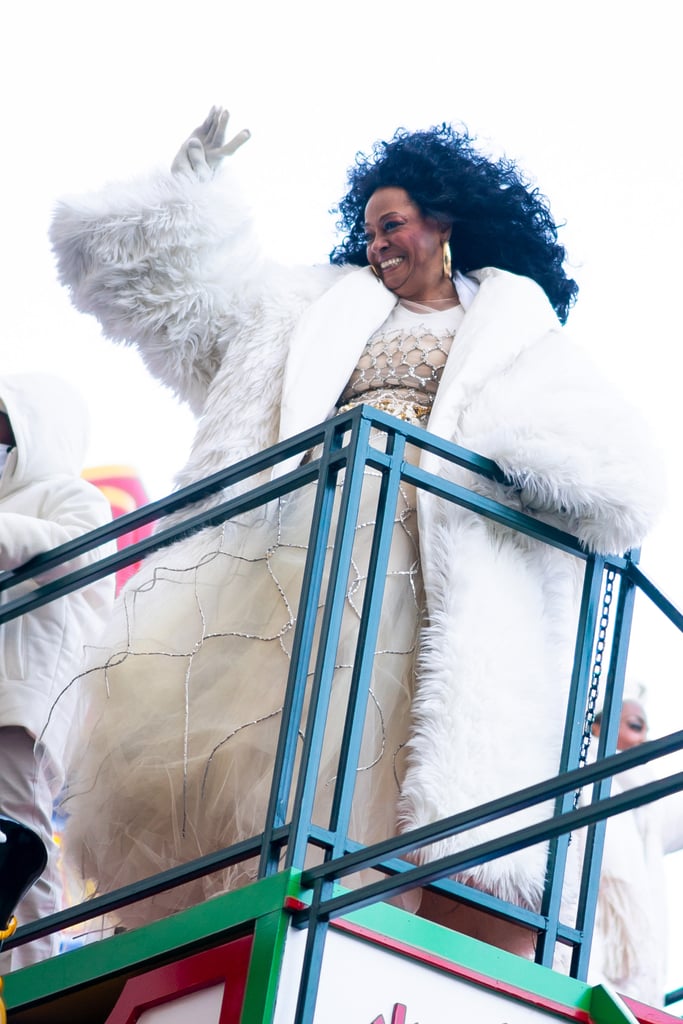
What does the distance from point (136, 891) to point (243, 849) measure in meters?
0.27

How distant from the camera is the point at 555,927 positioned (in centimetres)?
267

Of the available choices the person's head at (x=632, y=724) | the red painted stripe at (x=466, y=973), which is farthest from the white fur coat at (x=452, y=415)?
the person's head at (x=632, y=724)

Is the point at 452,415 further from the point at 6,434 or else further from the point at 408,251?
the point at 6,434

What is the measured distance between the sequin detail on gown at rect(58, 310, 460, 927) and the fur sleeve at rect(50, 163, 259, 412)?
768 mm

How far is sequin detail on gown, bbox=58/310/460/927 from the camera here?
2.79m

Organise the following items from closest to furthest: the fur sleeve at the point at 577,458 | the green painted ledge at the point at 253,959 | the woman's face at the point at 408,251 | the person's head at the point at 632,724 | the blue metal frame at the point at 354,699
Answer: the blue metal frame at the point at 354,699 < the green painted ledge at the point at 253,959 < the fur sleeve at the point at 577,458 < the woman's face at the point at 408,251 < the person's head at the point at 632,724

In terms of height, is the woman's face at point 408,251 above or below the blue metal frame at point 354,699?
above

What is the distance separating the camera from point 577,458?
2.92 metres

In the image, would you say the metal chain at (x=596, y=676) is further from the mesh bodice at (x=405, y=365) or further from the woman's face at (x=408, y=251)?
the woman's face at (x=408, y=251)

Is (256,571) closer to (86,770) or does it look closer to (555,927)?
(86,770)

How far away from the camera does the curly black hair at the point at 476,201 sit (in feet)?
12.3

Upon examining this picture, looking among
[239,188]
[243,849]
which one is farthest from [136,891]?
[239,188]

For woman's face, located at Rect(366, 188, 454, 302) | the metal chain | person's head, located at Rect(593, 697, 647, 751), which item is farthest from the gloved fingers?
person's head, located at Rect(593, 697, 647, 751)

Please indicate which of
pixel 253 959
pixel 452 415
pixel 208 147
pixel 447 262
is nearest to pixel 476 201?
pixel 447 262
